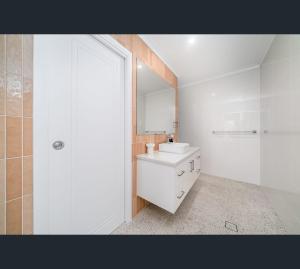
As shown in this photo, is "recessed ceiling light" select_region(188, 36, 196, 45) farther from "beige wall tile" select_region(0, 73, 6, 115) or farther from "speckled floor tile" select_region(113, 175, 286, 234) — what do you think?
"speckled floor tile" select_region(113, 175, 286, 234)

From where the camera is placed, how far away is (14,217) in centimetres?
61

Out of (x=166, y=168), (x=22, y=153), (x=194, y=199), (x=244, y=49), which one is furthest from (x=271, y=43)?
(x=22, y=153)

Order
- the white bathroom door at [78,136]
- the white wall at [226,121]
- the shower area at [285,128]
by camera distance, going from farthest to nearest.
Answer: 1. the white wall at [226,121]
2. the shower area at [285,128]
3. the white bathroom door at [78,136]

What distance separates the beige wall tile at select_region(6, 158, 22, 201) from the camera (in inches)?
23.4

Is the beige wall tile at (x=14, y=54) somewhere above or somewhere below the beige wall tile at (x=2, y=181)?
above

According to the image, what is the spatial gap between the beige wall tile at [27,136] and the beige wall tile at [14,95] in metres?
0.05

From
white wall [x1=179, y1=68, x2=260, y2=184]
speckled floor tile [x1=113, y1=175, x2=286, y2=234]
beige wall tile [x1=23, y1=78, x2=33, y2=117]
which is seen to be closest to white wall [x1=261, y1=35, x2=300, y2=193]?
speckled floor tile [x1=113, y1=175, x2=286, y2=234]

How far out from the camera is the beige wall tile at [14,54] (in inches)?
23.3

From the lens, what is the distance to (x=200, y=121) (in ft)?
8.51

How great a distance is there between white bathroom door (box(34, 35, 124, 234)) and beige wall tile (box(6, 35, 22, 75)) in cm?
7

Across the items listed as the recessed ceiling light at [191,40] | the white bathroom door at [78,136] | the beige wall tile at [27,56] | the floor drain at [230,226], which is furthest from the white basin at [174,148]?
the beige wall tile at [27,56]

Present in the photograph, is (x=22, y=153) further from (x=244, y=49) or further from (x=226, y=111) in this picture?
(x=226, y=111)

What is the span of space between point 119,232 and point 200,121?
2.42 metres

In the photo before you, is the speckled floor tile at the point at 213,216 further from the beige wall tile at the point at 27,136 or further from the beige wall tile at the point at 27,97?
the beige wall tile at the point at 27,97
